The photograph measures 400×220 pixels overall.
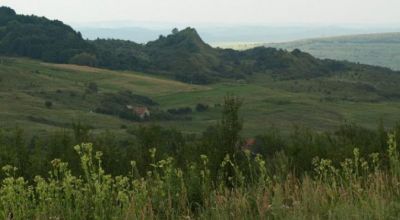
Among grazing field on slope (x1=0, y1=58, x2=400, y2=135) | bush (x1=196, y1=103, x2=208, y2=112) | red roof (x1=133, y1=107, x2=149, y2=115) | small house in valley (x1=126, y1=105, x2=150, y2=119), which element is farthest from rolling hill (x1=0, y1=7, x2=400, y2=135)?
red roof (x1=133, y1=107, x2=149, y2=115)

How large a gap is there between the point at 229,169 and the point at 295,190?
4.99 m

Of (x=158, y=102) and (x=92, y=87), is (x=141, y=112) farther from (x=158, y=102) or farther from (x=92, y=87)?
(x=92, y=87)

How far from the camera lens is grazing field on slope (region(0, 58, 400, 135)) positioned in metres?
130

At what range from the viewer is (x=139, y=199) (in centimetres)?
668

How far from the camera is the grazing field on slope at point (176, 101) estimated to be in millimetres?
129750

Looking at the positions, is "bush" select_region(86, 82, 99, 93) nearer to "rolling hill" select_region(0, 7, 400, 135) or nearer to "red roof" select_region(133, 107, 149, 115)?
"rolling hill" select_region(0, 7, 400, 135)

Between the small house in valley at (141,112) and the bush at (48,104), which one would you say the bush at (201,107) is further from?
the bush at (48,104)

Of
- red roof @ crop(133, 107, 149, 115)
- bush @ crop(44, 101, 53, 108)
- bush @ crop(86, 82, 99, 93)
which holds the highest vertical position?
bush @ crop(86, 82, 99, 93)

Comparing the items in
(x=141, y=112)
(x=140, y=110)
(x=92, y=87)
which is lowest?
(x=141, y=112)

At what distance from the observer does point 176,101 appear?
168375 millimetres

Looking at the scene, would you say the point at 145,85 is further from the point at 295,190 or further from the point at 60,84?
the point at 295,190

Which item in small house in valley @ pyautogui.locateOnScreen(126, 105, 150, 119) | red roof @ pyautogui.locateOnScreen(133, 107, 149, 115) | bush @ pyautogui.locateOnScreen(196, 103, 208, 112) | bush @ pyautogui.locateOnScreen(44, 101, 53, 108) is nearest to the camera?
bush @ pyautogui.locateOnScreen(44, 101, 53, 108)

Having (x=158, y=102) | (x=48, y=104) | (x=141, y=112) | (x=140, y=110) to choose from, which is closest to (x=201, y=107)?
(x=158, y=102)

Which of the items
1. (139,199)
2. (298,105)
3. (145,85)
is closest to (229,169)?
(139,199)
